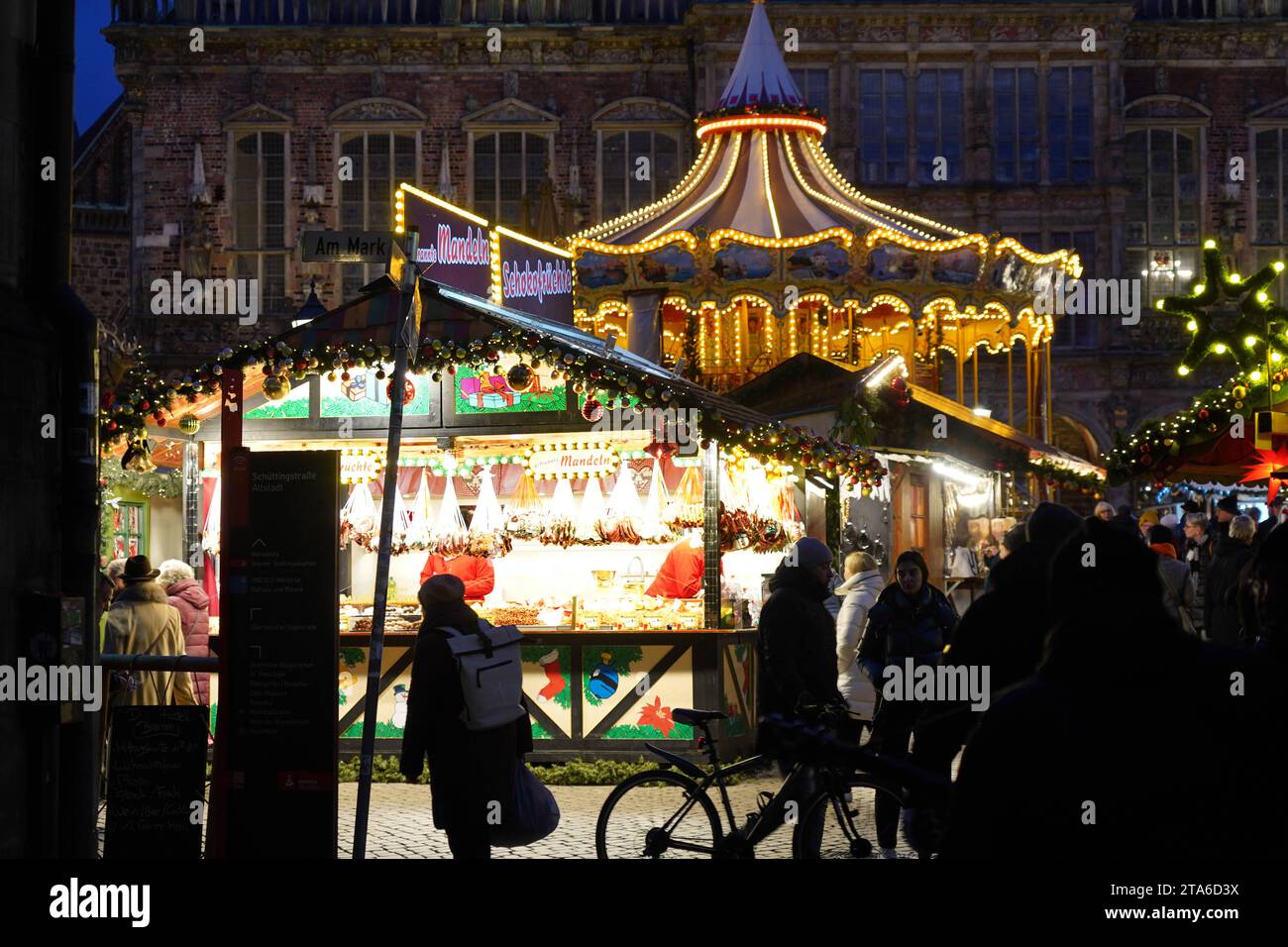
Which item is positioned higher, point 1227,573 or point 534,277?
point 534,277

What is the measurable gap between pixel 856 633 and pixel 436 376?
11.3ft

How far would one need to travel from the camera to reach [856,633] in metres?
10.1

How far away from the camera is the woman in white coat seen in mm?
9992

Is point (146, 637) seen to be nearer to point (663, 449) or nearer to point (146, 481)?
point (663, 449)

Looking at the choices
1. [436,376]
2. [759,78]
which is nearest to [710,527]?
[436,376]

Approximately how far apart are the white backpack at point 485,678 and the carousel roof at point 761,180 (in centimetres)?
1315

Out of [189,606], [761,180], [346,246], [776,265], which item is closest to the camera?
[346,246]

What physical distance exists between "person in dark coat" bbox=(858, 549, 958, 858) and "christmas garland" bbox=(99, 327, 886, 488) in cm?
282

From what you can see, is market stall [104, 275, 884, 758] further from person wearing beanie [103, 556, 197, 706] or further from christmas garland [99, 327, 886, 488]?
person wearing beanie [103, 556, 197, 706]

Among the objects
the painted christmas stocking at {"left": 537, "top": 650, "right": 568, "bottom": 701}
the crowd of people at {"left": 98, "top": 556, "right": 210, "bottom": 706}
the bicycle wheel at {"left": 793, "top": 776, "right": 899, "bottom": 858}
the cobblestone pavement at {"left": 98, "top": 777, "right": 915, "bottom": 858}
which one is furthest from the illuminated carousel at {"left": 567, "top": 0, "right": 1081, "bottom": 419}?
the bicycle wheel at {"left": 793, "top": 776, "right": 899, "bottom": 858}

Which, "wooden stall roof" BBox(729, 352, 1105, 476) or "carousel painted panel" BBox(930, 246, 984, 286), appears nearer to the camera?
"wooden stall roof" BBox(729, 352, 1105, 476)

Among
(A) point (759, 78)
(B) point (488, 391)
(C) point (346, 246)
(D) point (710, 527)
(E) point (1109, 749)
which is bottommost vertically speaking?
(E) point (1109, 749)
